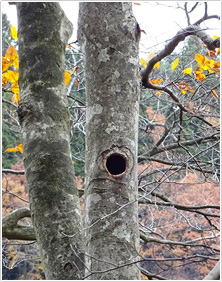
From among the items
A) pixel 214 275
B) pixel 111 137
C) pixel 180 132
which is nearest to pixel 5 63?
pixel 111 137

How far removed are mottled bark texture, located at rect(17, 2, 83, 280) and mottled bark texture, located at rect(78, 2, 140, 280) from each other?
0.25 m

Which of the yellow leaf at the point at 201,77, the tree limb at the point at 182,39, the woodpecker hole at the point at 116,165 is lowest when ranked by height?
the woodpecker hole at the point at 116,165

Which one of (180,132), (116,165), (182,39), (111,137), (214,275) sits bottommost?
(214,275)

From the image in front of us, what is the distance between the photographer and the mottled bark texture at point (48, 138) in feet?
4.98

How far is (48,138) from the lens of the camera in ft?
5.28

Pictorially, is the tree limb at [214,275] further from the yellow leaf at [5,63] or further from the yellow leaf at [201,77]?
the yellow leaf at [201,77]

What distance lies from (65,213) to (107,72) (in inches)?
25.9

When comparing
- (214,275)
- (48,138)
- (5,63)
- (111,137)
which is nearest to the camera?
(214,275)

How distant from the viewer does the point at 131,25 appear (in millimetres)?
1514

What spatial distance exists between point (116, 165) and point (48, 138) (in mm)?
396

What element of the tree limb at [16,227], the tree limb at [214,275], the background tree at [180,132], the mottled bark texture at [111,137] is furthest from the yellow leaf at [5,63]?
the tree limb at [214,275]

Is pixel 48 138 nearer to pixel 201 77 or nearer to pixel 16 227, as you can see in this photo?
pixel 16 227

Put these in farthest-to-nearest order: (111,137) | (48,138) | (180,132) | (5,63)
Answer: (180,132) < (5,63) < (48,138) < (111,137)

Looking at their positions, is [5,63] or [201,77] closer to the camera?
[5,63]
